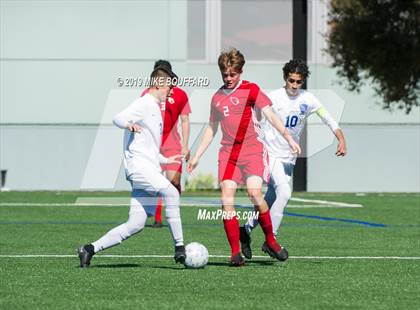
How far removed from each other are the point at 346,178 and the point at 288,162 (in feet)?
80.0

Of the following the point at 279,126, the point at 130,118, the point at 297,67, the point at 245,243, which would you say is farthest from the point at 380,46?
the point at 130,118

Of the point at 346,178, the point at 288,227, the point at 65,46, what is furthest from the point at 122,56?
the point at 288,227

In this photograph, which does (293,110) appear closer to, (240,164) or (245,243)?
(240,164)

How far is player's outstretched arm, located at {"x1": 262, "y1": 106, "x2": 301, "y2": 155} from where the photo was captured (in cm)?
1223

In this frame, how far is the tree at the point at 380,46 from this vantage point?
121ft

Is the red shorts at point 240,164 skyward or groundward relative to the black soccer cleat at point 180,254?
skyward

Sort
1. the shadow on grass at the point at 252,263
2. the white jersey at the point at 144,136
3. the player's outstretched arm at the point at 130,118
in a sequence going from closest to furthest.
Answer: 1. the player's outstretched arm at the point at 130,118
2. the white jersey at the point at 144,136
3. the shadow on grass at the point at 252,263

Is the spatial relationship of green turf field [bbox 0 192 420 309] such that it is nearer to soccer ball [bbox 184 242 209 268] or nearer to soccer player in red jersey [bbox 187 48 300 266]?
soccer ball [bbox 184 242 209 268]

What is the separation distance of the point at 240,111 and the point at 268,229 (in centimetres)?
125

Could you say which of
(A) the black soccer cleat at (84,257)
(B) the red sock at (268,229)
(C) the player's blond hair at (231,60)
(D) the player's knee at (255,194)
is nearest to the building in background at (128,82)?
(B) the red sock at (268,229)

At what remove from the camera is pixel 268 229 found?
12.6 meters

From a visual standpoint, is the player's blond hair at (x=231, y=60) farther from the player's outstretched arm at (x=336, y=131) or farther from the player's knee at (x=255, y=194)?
the player's outstretched arm at (x=336, y=131)

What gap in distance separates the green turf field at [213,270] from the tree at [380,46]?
54.4ft

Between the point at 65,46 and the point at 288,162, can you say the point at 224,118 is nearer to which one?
the point at 288,162
